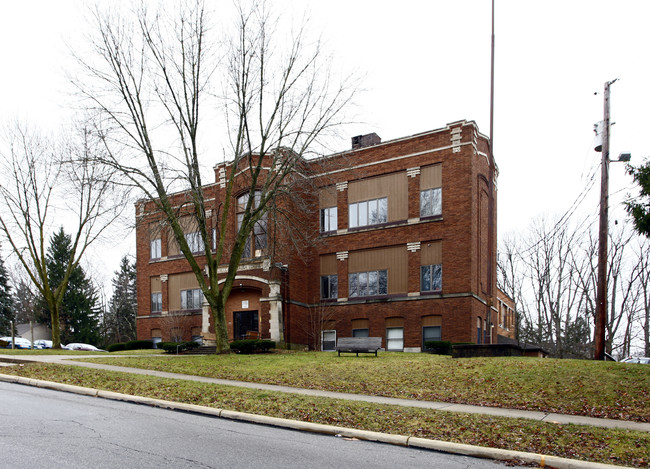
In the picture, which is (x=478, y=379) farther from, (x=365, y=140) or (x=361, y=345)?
(x=365, y=140)

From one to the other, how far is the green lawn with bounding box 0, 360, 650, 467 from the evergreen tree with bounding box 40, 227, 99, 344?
4743cm

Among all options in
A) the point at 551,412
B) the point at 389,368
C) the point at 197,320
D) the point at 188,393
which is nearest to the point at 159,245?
the point at 197,320

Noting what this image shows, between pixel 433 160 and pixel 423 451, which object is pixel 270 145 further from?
pixel 423 451

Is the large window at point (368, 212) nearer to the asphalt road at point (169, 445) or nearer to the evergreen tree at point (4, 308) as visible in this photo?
the asphalt road at point (169, 445)

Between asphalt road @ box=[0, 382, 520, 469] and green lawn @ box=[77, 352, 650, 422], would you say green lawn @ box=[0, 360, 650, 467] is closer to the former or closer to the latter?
asphalt road @ box=[0, 382, 520, 469]

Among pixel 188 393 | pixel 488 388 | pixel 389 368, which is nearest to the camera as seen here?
pixel 188 393

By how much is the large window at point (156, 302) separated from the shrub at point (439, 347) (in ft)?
74.1

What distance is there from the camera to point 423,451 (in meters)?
8.07

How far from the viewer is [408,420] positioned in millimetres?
9805

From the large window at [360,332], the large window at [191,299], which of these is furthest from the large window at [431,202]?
the large window at [191,299]

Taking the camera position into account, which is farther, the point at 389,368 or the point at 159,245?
the point at 159,245

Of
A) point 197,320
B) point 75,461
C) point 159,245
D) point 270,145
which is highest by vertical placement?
point 270,145

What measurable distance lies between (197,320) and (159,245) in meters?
7.59

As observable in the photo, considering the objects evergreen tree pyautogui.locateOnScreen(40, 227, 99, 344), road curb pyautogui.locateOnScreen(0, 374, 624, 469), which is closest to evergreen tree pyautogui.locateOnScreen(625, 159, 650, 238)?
road curb pyautogui.locateOnScreen(0, 374, 624, 469)
